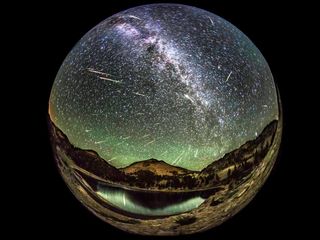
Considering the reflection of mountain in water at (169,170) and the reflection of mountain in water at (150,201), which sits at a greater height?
the reflection of mountain in water at (169,170)

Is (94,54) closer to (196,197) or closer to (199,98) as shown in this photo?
(199,98)

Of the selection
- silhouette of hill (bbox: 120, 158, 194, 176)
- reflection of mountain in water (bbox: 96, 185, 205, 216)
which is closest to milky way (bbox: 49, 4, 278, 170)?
silhouette of hill (bbox: 120, 158, 194, 176)

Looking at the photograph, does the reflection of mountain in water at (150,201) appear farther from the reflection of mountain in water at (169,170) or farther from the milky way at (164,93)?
the milky way at (164,93)

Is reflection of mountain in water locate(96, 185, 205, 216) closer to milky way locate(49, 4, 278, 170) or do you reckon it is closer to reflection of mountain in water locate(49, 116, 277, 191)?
reflection of mountain in water locate(49, 116, 277, 191)

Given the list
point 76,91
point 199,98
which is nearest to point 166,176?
point 199,98

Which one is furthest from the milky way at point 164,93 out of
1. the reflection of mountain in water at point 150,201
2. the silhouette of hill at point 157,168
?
the reflection of mountain in water at point 150,201
